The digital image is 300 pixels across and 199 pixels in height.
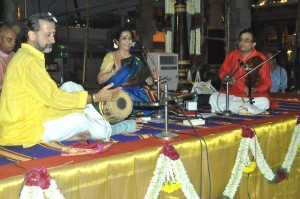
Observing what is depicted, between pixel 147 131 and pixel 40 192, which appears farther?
pixel 147 131

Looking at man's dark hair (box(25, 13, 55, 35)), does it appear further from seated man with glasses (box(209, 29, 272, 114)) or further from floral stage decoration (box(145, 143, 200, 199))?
seated man with glasses (box(209, 29, 272, 114))

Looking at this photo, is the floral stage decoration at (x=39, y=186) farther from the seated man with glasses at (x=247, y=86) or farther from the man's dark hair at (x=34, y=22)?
the seated man with glasses at (x=247, y=86)

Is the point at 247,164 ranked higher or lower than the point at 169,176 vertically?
lower

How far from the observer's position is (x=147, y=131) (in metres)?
3.65

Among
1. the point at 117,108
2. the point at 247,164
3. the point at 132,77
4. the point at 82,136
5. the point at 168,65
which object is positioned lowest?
the point at 247,164

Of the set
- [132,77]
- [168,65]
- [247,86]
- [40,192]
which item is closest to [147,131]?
[132,77]

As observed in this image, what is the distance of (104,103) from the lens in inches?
131

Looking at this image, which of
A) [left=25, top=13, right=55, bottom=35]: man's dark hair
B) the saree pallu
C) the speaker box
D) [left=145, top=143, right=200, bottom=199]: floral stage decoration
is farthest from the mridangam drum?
the speaker box

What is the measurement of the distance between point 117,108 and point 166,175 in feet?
2.68

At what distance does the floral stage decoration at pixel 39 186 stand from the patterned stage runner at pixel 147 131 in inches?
19.2

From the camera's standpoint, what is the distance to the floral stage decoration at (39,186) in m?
2.08

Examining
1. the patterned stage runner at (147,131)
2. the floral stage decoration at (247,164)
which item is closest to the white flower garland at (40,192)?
the patterned stage runner at (147,131)

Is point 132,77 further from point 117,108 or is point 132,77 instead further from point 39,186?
point 39,186

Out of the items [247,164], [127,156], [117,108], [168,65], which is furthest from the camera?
[168,65]
